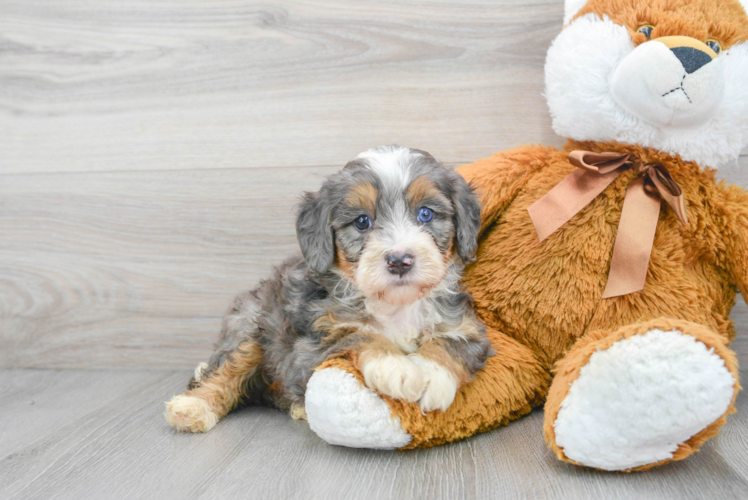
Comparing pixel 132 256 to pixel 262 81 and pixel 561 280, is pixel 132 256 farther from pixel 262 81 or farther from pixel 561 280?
pixel 561 280

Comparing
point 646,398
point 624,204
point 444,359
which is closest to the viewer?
point 646,398

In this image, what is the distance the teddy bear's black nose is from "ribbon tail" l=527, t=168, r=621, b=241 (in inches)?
14.4

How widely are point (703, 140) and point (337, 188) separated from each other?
3.74 feet

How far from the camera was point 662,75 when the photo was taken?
1672mm

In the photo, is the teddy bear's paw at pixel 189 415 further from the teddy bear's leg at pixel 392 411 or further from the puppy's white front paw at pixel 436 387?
the puppy's white front paw at pixel 436 387

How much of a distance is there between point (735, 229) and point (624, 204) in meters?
0.34

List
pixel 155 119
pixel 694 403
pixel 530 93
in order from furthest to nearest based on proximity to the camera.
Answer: pixel 155 119, pixel 530 93, pixel 694 403

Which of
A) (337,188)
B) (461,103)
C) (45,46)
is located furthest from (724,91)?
(45,46)

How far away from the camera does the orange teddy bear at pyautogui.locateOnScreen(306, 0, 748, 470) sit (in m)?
1.66

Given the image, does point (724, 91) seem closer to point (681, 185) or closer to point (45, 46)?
point (681, 185)

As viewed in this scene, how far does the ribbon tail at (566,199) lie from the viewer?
185 centimetres

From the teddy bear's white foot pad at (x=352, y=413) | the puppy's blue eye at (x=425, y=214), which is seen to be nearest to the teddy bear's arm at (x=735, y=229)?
the puppy's blue eye at (x=425, y=214)

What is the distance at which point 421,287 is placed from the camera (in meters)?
1.67

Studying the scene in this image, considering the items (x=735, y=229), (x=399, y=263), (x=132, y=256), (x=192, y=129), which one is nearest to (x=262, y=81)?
(x=192, y=129)
